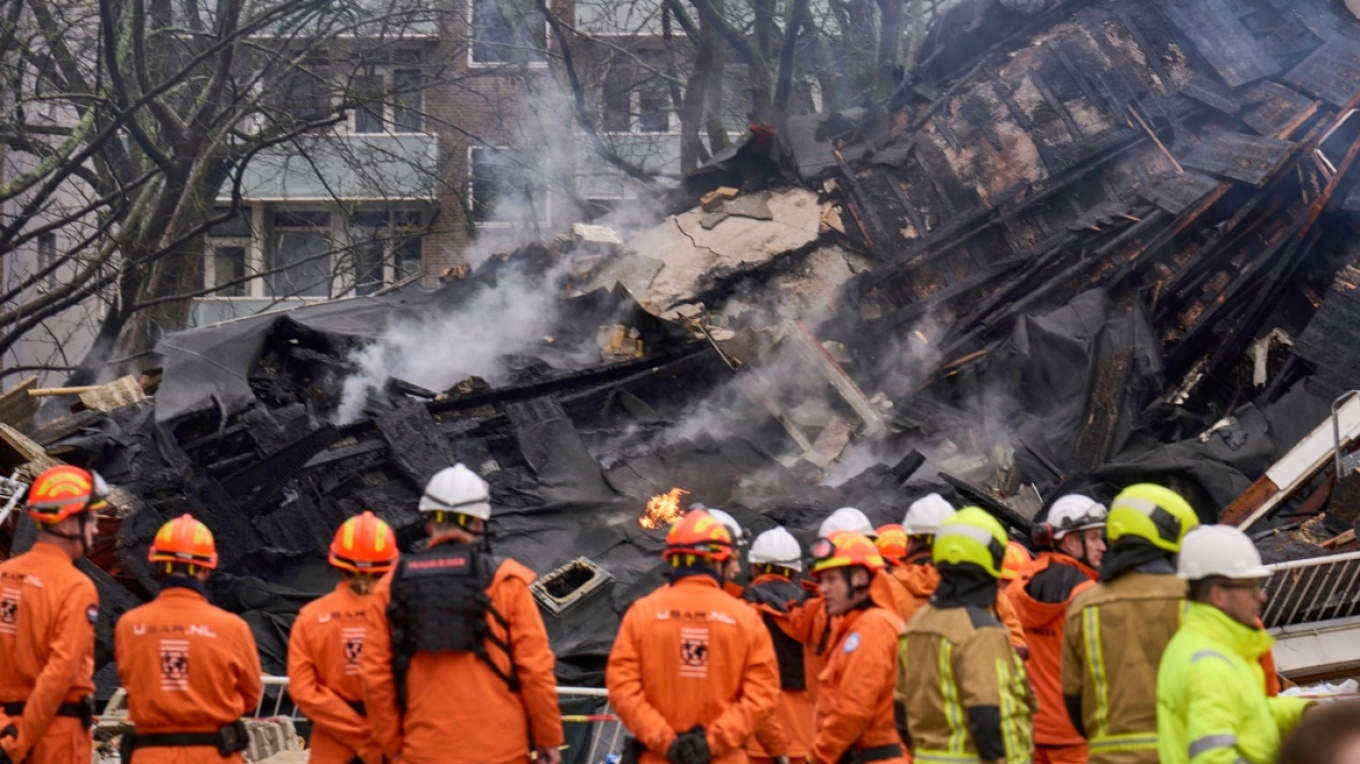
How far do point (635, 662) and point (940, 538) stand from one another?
4.14ft

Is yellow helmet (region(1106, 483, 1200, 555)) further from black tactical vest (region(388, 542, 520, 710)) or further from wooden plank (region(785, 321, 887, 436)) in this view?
wooden plank (region(785, 321, 887, 436))

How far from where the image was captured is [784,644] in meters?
6.61

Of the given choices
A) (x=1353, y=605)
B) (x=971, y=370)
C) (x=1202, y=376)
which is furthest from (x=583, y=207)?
(x=1353, y=605)

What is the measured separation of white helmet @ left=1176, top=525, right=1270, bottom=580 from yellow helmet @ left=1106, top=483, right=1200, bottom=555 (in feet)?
1.76

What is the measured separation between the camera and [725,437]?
517 inches

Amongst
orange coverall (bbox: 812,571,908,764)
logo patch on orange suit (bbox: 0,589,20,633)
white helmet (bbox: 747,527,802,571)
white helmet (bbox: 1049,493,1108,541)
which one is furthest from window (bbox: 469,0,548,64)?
orange coverall (bbox: 812,571,908,764)

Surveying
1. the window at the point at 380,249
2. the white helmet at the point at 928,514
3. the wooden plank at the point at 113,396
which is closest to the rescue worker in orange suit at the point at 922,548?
the white helmet at the point at 928,514

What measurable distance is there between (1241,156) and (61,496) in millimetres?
12313

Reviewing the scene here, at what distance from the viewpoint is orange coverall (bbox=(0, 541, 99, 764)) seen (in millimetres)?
5809

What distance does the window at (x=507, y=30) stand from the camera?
23547 mm

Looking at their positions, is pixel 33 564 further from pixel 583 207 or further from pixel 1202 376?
pixel 583 207

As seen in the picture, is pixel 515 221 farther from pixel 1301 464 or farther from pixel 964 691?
pixel 964 691

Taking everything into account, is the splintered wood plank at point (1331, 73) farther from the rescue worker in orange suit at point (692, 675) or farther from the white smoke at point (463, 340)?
the rescue worker in orange suit at point (692, 675)

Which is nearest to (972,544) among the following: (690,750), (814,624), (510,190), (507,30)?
(690,750)
